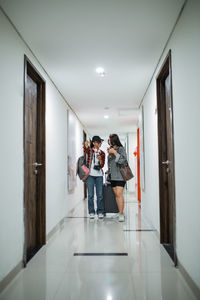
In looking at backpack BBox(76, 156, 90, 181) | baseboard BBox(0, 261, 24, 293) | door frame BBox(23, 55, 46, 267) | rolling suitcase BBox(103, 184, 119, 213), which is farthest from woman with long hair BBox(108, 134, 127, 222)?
baseboard BBox(0, 261, 24, 293)

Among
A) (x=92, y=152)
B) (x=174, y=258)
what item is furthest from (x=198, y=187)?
(x=92, y=152)

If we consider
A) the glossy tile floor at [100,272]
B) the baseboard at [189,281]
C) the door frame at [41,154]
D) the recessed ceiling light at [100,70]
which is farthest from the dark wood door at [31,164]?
the baseboard at [189,281]

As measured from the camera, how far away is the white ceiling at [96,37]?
2.24m

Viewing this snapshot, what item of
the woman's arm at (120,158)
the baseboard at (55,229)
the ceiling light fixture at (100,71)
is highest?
the ceiling light fixture at (100,71)

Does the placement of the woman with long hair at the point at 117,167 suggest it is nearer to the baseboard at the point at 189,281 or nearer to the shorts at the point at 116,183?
the shorts at the point at 116,183

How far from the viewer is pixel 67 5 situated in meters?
2.21

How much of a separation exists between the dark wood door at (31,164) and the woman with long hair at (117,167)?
5.69 feet

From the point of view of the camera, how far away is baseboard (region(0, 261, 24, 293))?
6.79 ft

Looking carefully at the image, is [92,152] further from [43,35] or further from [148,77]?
[43,35]

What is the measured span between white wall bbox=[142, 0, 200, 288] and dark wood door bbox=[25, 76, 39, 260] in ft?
5.29

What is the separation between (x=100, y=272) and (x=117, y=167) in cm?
256

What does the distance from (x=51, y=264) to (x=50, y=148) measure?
1710mm

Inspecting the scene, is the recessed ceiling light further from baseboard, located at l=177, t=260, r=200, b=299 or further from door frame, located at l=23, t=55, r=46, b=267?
baseboard, located at l=177, t=260, r=200, b=299

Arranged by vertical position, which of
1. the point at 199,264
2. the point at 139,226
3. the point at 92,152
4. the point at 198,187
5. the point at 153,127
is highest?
the point at 153,127
